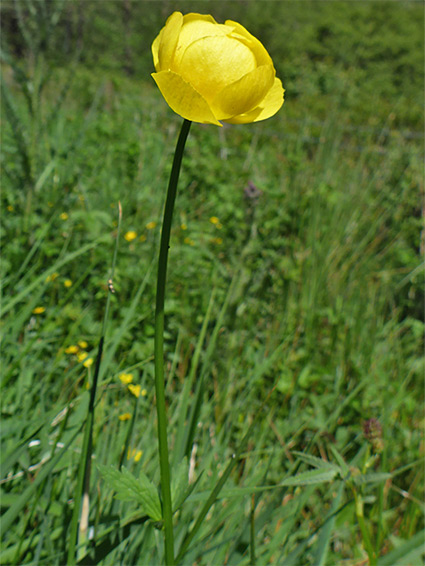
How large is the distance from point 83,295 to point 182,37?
1.09m

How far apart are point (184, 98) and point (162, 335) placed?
24 cm

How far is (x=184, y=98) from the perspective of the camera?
1.58 feet

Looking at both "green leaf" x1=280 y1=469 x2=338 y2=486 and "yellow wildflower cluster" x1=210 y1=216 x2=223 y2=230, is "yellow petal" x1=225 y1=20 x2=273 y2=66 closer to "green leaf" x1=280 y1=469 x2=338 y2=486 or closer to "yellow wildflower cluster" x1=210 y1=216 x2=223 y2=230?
"green leaf" x1=280 y1=469 x2=338 y2=486

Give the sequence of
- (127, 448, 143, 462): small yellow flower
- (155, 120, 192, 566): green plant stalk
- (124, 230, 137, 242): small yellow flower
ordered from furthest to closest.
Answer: (124, 230, 137, 242): small yellow flower, (127, 448, 143, 462): small yellow flower, (155, 120, 192, 566): green plant stalk

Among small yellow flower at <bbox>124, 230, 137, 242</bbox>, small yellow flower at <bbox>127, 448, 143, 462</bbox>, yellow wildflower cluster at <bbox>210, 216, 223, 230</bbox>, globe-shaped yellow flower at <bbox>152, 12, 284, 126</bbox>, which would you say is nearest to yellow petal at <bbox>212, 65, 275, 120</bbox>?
globe-shaped yellow flower at <bbox>152, 12, 284, 126</bbox>

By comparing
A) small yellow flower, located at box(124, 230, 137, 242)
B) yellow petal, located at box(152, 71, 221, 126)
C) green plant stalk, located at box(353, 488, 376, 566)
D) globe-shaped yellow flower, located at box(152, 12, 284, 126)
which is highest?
globe-shaped yellow flower, located at box(152, 12, 284, 126)

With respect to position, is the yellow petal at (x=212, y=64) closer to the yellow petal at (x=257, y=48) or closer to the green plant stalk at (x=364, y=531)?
the yellow petal at (x=257, y=48)

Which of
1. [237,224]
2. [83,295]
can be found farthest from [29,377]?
[237,224]

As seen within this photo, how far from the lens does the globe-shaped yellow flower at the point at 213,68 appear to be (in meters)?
0.49

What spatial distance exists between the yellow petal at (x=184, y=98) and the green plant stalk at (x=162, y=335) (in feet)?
0.05

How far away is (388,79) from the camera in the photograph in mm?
Result: 7164

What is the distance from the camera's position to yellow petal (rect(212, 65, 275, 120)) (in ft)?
1.67

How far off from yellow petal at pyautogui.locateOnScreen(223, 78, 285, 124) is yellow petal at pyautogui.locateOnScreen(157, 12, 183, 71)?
0.09 metres

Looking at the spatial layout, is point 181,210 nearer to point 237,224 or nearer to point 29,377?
point 237,224
